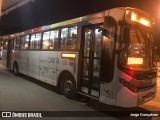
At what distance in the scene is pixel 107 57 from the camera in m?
7.45

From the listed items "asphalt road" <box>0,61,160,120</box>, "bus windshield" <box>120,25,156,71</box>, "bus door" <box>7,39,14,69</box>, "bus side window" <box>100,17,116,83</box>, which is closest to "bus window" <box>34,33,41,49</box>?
"asphalt road" <box>0,61,160,120</box>

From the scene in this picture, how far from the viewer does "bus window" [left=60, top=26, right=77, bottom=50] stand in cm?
959

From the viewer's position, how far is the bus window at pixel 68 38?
959 cm

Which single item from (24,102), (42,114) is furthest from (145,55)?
(24,102)

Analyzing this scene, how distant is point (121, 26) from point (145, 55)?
4.71 feet

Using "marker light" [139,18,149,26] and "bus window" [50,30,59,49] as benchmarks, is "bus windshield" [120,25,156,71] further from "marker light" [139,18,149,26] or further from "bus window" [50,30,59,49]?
"bus window" [50,30,59,49]

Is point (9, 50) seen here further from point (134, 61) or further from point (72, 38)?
point (134, 61)

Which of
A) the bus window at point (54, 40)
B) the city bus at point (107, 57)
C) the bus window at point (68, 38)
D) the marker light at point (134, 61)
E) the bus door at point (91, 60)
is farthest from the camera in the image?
the bus window at point (54, 40)

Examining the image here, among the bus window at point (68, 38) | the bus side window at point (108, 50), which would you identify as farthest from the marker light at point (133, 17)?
the bus window at point (68, 38)

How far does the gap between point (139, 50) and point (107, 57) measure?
1086 millimetres

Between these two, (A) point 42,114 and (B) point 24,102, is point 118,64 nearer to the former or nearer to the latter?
(A) point 42,114

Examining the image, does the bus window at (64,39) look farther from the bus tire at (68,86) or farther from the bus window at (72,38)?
the bus tire at (68,86)

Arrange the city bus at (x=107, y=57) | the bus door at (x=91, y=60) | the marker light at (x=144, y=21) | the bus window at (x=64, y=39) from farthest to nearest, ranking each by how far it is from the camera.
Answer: the bus window at (x=64, y=39)
the bus door at (x=91, y=60)
the marker light at (x=144, y=21)
the city bus at (x=107, y=57)

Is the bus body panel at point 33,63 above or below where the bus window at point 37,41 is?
below
